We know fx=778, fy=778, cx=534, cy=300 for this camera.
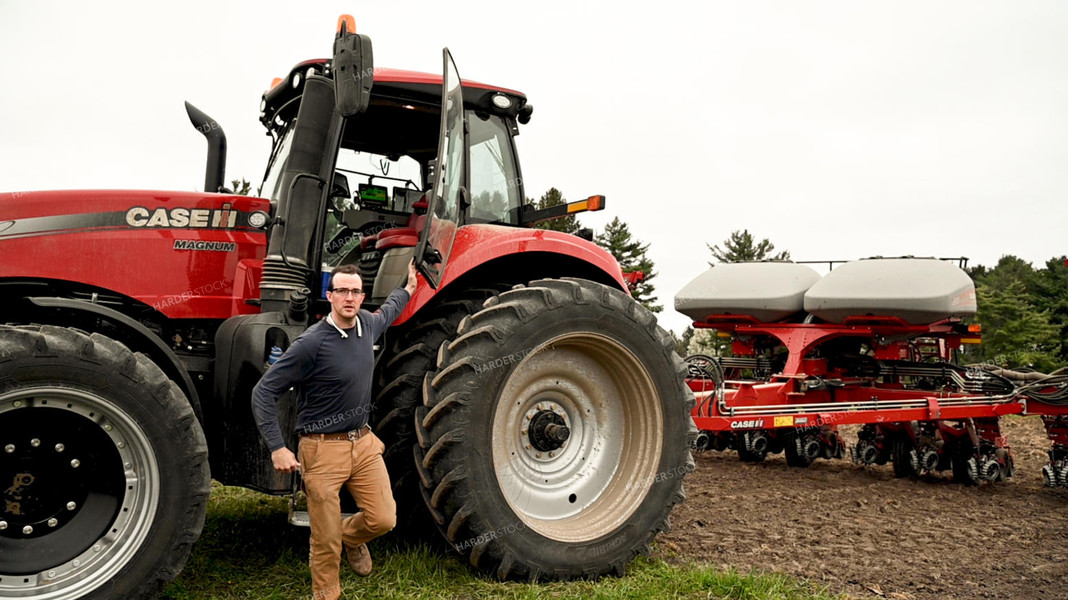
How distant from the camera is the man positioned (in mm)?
3297

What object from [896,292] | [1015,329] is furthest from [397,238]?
[1015,329]

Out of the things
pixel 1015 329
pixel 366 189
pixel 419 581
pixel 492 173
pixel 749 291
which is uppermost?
pixel 1015 329

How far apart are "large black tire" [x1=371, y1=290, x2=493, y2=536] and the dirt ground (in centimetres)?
155

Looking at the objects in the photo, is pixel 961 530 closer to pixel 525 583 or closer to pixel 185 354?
pixel 525 583

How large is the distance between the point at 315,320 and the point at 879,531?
388 cm

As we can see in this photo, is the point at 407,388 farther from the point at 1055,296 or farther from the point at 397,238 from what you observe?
the point at 1055,296

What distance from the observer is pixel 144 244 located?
3910mm

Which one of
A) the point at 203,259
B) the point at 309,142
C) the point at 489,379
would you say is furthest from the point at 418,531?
the point at 309,142

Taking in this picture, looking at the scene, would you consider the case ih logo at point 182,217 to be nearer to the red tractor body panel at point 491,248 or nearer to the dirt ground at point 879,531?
the red tractor body panel at point 491,248

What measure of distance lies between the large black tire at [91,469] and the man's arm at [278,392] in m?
0.26

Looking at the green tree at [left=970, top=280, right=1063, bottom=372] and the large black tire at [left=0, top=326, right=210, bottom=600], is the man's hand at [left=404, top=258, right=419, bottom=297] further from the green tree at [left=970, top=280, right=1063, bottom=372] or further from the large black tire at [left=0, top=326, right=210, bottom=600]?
the green tree at [left=970, top=280, right=1063, bottom=372]

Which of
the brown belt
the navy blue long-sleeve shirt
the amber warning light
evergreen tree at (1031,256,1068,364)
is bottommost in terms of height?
the brown belt

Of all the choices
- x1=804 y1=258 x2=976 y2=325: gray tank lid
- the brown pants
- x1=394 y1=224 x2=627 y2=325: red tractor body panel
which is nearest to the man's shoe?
the brown pants

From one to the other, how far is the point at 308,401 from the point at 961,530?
4472 mm
